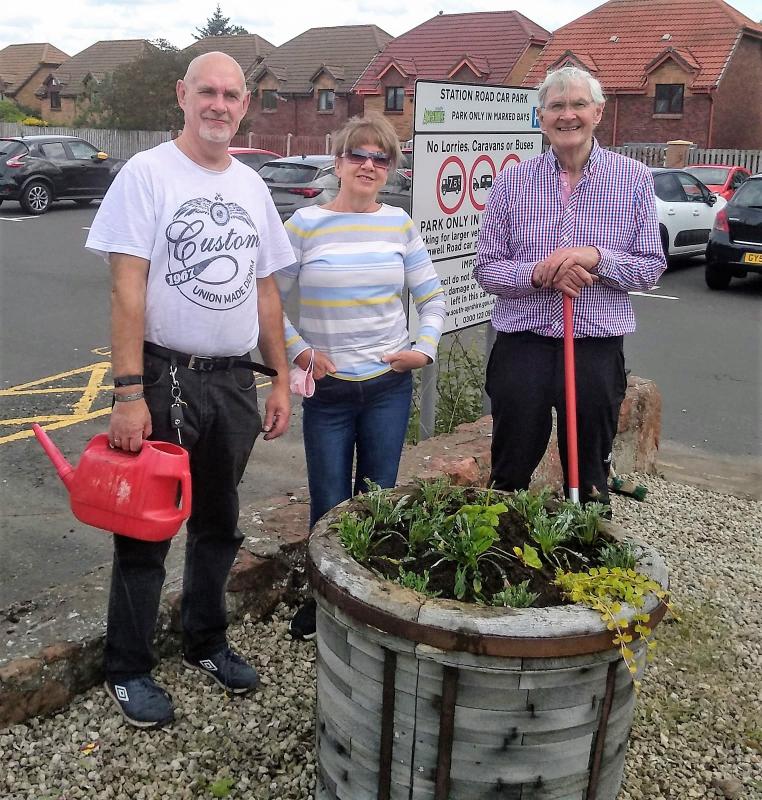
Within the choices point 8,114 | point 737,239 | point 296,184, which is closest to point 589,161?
point 737,239

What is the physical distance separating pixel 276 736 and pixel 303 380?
3.71 ft

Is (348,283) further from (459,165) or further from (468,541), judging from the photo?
(459,165)

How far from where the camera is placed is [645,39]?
112ft

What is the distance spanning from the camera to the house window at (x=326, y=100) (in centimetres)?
4481

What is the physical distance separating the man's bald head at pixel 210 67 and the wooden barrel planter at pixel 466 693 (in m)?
1.40

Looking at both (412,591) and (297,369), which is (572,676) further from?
(297,369)

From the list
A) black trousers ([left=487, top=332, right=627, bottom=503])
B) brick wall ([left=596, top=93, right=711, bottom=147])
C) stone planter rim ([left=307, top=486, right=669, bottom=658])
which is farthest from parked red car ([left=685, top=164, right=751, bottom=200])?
stone planter rim ([left=307, top=486, right=669, bottom=658])

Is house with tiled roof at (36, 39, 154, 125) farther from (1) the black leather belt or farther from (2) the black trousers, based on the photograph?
(1) the black leather belt

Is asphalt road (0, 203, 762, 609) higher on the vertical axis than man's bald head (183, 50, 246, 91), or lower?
lower

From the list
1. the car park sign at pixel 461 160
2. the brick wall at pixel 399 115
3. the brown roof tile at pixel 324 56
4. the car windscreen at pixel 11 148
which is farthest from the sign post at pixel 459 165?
the brown roof tile at pixel 324 56

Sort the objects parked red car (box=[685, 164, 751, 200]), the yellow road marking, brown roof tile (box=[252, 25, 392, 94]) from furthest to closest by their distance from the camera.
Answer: brown roof tile (box=[252, 25, 392, 94])
parked red car (box=[685, 164, 751, 200])
the yellow road marking

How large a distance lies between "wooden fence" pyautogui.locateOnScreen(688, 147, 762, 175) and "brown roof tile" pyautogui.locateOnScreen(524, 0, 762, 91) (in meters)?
6.86

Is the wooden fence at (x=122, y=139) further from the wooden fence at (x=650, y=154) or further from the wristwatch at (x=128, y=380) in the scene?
the wristwatch at (x=128, y=380)

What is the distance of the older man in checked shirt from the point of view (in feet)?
10.1
